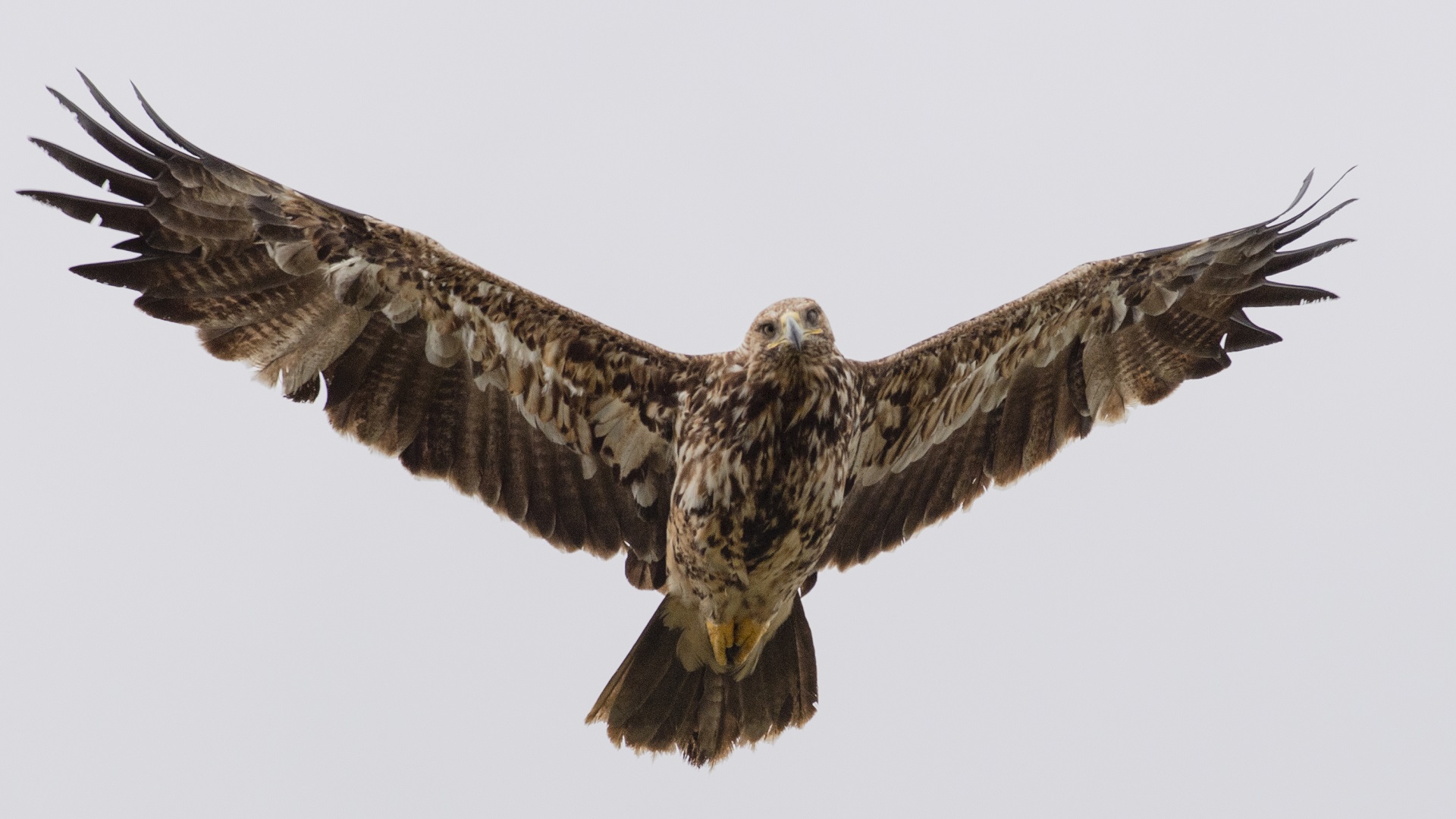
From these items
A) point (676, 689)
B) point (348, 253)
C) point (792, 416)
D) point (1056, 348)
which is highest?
point (1056, 348)

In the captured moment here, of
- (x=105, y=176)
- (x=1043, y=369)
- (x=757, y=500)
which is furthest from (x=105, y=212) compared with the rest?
(x=1043, y=369)

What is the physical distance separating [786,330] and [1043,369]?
218cm

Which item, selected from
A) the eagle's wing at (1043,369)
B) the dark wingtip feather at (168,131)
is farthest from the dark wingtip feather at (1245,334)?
the dark wingtip feather at (168,131)

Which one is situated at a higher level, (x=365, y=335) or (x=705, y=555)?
(x=365, y=335)

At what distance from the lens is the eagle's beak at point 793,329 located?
8.03 metres

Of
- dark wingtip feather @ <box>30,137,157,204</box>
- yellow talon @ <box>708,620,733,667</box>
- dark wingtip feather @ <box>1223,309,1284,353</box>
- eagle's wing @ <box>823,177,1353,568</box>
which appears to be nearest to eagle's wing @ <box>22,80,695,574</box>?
dark wingtip feather @ <box>30,137,157,204</box>

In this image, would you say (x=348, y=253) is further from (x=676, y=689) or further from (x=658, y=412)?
(x=676, y=689)

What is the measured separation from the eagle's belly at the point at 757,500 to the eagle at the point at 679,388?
0.5 inches

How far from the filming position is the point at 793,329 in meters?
8.05

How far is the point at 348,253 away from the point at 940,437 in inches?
139

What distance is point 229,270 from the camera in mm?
8281

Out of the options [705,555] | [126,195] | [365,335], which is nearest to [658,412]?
[705,555]

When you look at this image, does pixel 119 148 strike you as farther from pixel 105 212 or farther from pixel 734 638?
pixel 734 638

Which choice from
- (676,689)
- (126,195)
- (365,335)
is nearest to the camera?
(126,195)
